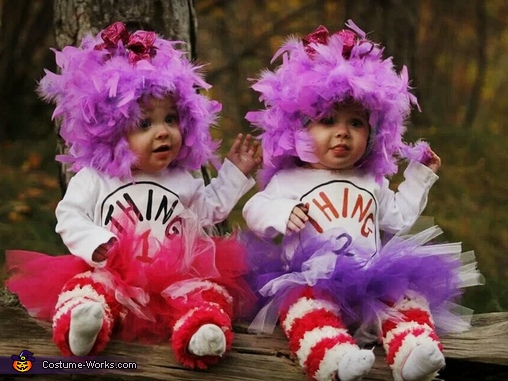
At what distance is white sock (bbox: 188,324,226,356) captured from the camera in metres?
2.21

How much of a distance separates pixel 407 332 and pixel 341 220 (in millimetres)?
432

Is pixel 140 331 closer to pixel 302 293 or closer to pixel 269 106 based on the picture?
pixel 302 293

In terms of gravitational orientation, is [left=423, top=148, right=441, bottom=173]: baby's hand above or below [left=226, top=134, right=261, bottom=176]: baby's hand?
above

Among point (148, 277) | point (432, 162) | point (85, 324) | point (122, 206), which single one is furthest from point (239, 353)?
point (432, 162)

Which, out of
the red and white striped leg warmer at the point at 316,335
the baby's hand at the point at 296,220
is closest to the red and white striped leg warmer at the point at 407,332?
the red and white striped leg warmer at the point at 316,335

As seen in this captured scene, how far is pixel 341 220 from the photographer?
2.51 meters

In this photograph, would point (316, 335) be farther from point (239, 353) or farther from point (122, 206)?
point (122, 206)

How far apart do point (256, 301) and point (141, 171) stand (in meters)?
0.56

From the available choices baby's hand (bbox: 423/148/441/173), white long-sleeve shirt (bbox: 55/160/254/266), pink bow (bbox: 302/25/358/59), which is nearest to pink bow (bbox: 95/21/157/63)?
white long-sleeve shirt (bbox: 55/160/254/266)

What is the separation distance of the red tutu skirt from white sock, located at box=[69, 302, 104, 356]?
0.47ft

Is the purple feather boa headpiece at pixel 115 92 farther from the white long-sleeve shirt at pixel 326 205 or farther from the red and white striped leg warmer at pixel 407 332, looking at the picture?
the red and white striped leg warmer at pixel 407 332

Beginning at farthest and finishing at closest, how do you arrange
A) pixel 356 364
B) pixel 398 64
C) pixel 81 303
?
pixel 398 64
pixel 81 303
pixel 356 364

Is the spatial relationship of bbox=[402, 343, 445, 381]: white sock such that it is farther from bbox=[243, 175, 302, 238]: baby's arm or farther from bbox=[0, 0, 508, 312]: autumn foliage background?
bbox=[0, 0, 508, 312]: autumn foliage background

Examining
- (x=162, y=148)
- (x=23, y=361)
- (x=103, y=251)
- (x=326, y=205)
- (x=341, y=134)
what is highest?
(x=341, y=134)
